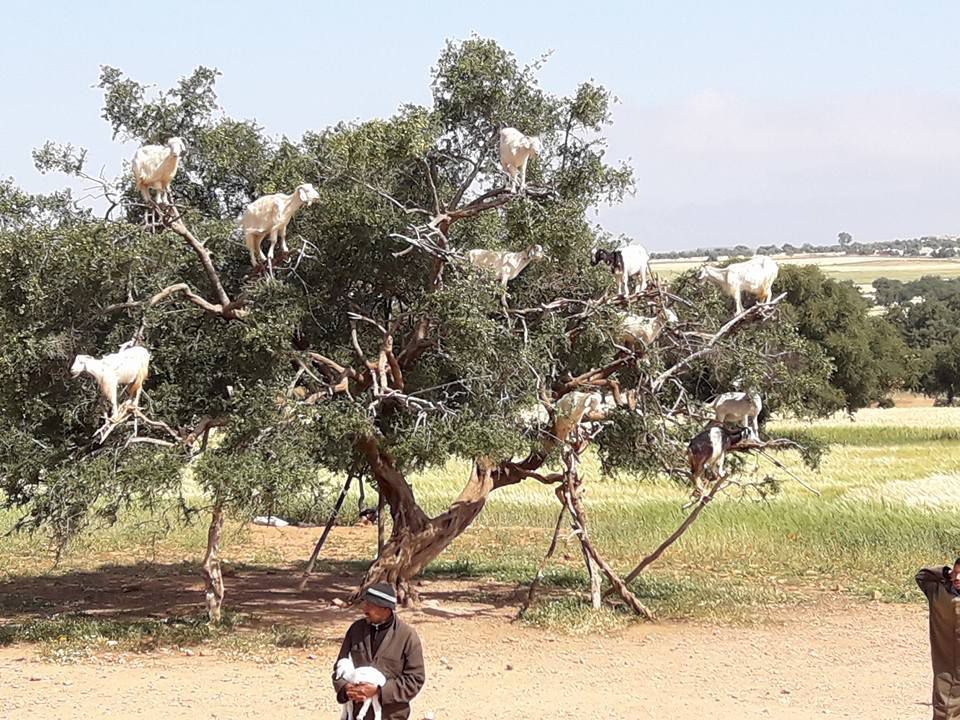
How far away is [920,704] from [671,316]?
5.05 m

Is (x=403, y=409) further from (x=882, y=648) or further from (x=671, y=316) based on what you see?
(x=882, y=648)

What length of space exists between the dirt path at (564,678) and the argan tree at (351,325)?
1.72m

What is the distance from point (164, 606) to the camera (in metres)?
17.2

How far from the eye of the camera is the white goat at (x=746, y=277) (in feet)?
→ 45.1

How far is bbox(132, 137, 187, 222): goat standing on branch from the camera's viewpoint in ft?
41.4

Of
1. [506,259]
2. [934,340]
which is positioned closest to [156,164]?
[506,259]

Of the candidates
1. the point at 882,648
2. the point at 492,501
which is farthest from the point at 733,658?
the point at 492,501

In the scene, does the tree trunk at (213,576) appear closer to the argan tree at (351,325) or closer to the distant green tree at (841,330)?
the argan tree at (351,325)

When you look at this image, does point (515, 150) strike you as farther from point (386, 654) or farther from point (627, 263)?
point (386, 654)

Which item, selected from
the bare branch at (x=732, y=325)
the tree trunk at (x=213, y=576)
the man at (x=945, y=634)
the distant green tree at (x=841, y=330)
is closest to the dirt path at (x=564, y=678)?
the tree trunk at (x=213, y=576)

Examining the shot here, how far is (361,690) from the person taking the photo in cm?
664

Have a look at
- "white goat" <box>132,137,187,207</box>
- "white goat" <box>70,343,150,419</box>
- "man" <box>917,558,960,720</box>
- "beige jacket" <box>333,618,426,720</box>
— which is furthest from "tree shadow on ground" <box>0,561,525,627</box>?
"beige jacket" <box>333,618,426,720</box>

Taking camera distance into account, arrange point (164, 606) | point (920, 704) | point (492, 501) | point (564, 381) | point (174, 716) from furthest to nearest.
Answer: point (492, 501) → point (164, 606) → point (564, 381) → point (920, 704) → point (174, 716)

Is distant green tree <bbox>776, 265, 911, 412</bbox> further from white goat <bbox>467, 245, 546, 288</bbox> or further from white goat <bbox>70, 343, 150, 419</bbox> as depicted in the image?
white goat <bbox>70, 343, 150, 419</bbox>
